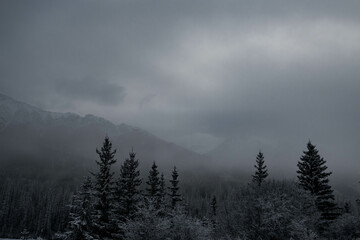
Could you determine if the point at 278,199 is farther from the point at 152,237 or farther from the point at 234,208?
the point at 152,237

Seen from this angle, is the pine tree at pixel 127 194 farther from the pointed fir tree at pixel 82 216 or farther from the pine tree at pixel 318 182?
the pine tree at pixel 318 182

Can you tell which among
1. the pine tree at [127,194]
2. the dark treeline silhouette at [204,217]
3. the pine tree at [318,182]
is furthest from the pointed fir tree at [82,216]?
the pine tree at [318,182]

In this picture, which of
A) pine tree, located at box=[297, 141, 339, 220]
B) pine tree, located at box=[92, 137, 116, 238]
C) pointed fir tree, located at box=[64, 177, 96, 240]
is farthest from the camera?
pine tree, located at box=[297, 141, 339, 220]

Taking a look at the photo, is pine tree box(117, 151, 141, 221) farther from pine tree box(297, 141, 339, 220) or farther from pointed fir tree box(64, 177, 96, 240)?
pine tree box(297, 141, 339, 220)

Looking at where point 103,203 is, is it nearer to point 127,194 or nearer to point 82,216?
point 82,216

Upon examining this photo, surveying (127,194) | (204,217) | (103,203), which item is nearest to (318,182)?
(204,217)

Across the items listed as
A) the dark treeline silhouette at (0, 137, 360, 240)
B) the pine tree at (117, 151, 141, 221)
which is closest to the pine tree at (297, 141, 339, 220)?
the dark treeline silhouette at (0, 137, 360, 240)

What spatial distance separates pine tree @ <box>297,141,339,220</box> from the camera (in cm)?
3903

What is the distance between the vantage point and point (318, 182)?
135 feet

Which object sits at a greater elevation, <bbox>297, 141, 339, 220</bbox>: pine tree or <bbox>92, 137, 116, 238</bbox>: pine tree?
<bbox>297, 141, 339, 220</bbox>: pine tree

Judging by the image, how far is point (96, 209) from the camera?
35.9 meters

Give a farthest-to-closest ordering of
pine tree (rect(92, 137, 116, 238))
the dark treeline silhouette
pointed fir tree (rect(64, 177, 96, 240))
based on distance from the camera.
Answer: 1. pine tree (rect(92, 137, 116, 238))
2. pointed fir tree (rect(64, 177, 96, 240))
3. the dark treeline silhouette

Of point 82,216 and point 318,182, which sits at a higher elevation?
point 318,182

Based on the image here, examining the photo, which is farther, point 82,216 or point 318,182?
point 318,182
